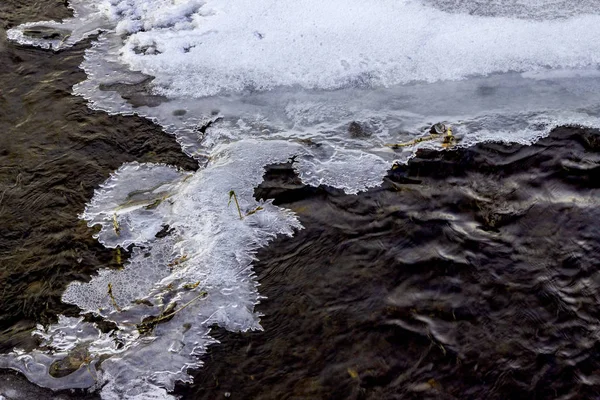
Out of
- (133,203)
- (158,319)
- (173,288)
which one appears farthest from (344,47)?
(158,319)

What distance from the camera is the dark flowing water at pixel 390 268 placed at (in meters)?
2.54

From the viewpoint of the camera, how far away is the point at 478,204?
3.24m

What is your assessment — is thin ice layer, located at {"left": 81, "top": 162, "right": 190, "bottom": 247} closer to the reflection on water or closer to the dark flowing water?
the dark flowing water

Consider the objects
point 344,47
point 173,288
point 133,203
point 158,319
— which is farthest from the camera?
point 344,47

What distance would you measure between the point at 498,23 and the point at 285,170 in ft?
7.74

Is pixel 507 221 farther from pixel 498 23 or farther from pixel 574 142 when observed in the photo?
pixel 498 23

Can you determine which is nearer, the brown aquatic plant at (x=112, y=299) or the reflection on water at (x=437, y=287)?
the reflection on water at (x=437, y=287)

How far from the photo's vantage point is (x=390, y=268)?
2.95 metres

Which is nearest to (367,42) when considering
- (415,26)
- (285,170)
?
(415,26)

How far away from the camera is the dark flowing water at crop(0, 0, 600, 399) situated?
2.54 m

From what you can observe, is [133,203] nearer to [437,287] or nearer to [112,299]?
[112,299]

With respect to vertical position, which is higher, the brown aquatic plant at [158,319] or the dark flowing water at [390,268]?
the dark flowing water at [390,268]

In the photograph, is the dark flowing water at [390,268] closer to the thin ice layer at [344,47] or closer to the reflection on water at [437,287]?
the reflection on water at [437,287]

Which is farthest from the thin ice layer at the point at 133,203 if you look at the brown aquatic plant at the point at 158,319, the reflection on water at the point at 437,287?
the reflection on water at the point at 437,287
